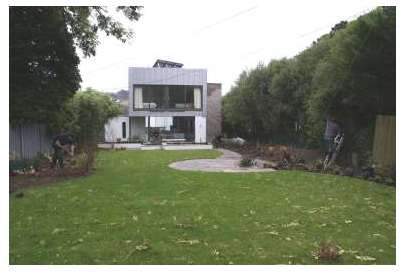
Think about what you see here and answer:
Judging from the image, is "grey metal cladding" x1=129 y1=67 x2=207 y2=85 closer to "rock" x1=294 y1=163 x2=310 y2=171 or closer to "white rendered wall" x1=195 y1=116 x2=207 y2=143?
"white rendered wall" x1=195 y1=116 x2=207 y2=143

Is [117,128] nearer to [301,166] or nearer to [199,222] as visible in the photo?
[301,166]

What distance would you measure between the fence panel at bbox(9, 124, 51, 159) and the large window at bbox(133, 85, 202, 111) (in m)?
18.7

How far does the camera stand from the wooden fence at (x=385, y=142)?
38.3 feet

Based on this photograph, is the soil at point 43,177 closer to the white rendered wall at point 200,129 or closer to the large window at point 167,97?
the white rendered wall at point 200,129

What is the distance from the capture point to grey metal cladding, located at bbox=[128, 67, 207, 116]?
3619 centimetres

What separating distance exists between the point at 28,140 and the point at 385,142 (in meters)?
11.7

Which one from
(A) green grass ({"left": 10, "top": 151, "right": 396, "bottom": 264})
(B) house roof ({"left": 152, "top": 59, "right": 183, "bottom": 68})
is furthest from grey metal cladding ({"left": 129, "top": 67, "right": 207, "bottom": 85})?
(A) green grass ({"left": 10, "top": 151, "right": 396, "bottom": 264})

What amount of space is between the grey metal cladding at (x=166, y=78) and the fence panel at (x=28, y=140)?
18.4m

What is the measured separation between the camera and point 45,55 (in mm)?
15148

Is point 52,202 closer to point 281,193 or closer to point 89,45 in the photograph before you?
point 281,193

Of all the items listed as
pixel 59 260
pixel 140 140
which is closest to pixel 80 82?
pixel 59 260

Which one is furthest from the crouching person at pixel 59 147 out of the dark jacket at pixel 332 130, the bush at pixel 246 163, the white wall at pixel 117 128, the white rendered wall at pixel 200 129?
the white wall at pixel 117 128

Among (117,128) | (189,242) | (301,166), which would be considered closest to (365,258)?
(189,242)

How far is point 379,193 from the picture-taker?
30.9 feet
